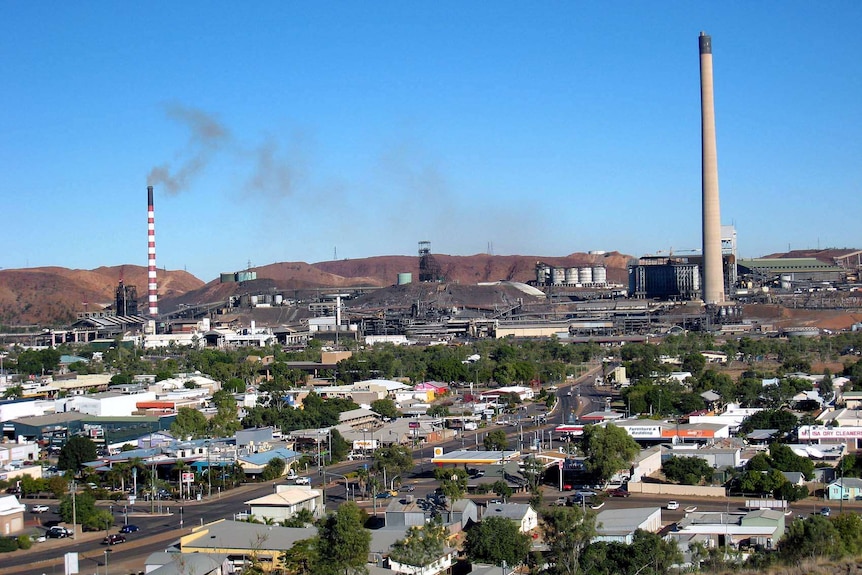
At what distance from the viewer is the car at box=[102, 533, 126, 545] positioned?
45.1 ft

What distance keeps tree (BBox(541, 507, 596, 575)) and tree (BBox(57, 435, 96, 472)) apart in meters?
9.88

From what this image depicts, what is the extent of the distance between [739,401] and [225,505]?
43.3 ft

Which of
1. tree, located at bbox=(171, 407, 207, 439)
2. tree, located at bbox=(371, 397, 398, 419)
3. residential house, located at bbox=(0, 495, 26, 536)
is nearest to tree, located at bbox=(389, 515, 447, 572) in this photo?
residential house, located at bbox=(0, 495, 26, 536)

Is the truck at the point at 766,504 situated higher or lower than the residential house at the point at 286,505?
lower

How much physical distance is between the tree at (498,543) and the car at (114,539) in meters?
4.42

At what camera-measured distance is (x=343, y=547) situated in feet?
36.5

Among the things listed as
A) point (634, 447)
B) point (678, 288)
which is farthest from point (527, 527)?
point (678, 288)

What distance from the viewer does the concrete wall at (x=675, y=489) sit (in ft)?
51.9

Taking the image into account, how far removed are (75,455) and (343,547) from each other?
9422 millimetres

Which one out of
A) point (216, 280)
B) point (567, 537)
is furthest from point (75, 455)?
point (216, 280)

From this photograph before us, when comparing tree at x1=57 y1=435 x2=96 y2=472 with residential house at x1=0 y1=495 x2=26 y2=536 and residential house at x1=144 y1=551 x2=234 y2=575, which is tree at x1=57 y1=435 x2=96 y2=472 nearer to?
residential house at x1=0 y1=495 x2=26 y2=536

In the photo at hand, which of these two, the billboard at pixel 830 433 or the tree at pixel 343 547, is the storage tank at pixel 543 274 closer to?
the billboard at pixel 830 433

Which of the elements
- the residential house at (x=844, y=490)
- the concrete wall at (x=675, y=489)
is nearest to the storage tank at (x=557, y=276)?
the concrete wall at (x=675, y=489)

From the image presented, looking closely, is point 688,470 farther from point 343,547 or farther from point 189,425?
point 189,425
